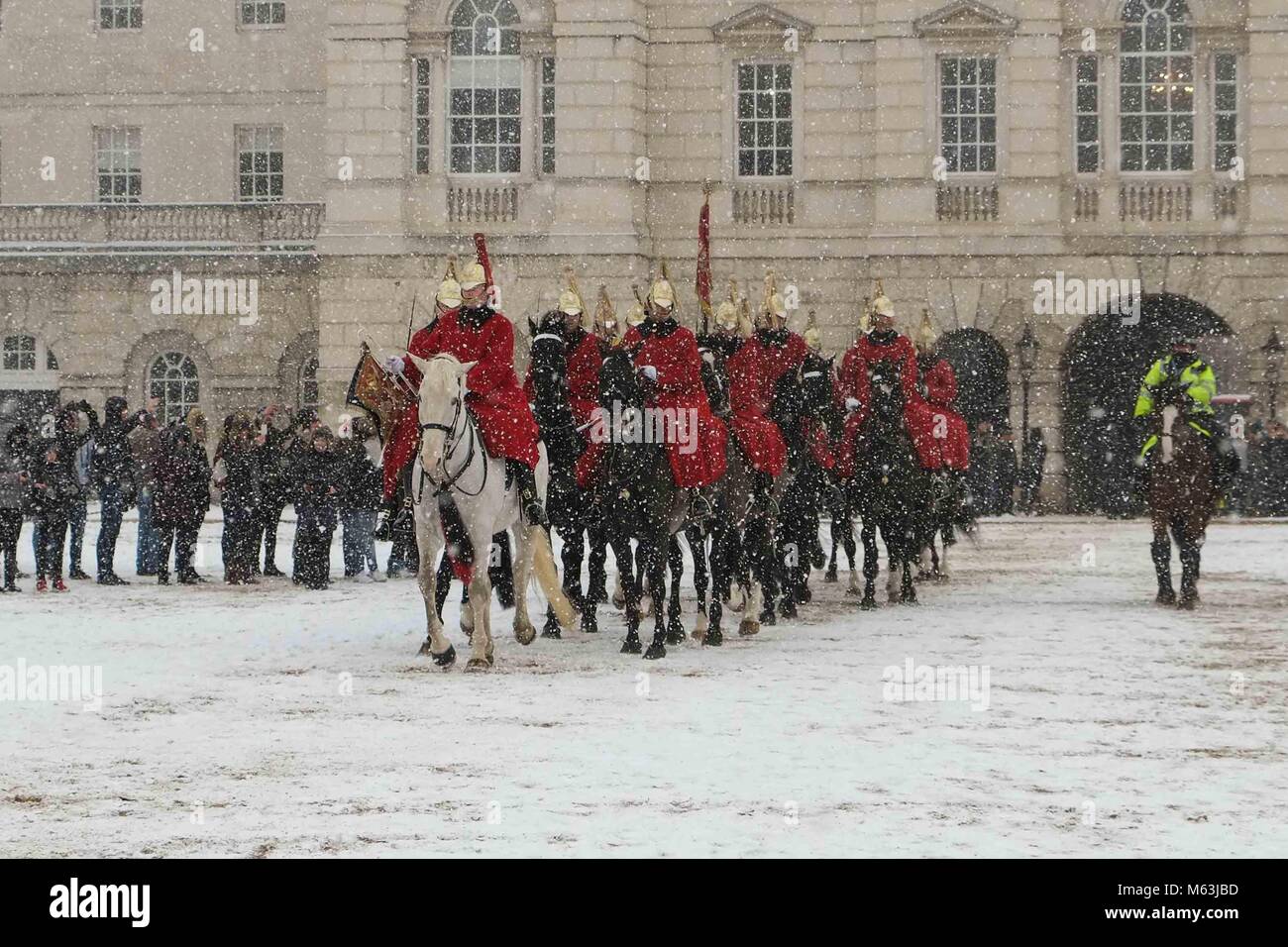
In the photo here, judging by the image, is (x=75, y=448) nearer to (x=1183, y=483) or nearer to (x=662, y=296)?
(x=662, y=296)

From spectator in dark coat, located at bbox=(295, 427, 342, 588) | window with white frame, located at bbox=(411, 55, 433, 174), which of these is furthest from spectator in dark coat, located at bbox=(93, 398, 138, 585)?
window with white frame, located at bbox=(411, 55, 433, 174)

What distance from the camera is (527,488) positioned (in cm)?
1421

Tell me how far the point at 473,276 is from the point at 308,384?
23.3 metres

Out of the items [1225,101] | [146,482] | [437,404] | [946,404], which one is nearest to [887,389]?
[946,404]

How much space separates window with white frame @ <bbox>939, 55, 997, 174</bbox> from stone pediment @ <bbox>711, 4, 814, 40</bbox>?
242 cm

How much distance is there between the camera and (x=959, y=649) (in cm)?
1444

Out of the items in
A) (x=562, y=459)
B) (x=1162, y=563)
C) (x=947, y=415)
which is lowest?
(x=1162, y=563)

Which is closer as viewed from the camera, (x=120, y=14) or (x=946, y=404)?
(x=946, y=404)

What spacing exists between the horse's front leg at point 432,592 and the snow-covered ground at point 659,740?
246mm

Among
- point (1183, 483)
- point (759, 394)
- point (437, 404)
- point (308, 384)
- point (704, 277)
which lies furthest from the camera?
point (308, 384)

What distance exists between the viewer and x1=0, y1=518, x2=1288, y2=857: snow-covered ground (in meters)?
8.14

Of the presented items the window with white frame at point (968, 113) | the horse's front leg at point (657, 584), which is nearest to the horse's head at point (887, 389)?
the horse's front leg at point (657, 584)

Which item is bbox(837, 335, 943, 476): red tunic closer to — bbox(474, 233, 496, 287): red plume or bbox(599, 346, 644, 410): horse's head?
bbox(599, 346, 644, 410): horse's head

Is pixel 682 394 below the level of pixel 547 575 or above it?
above
